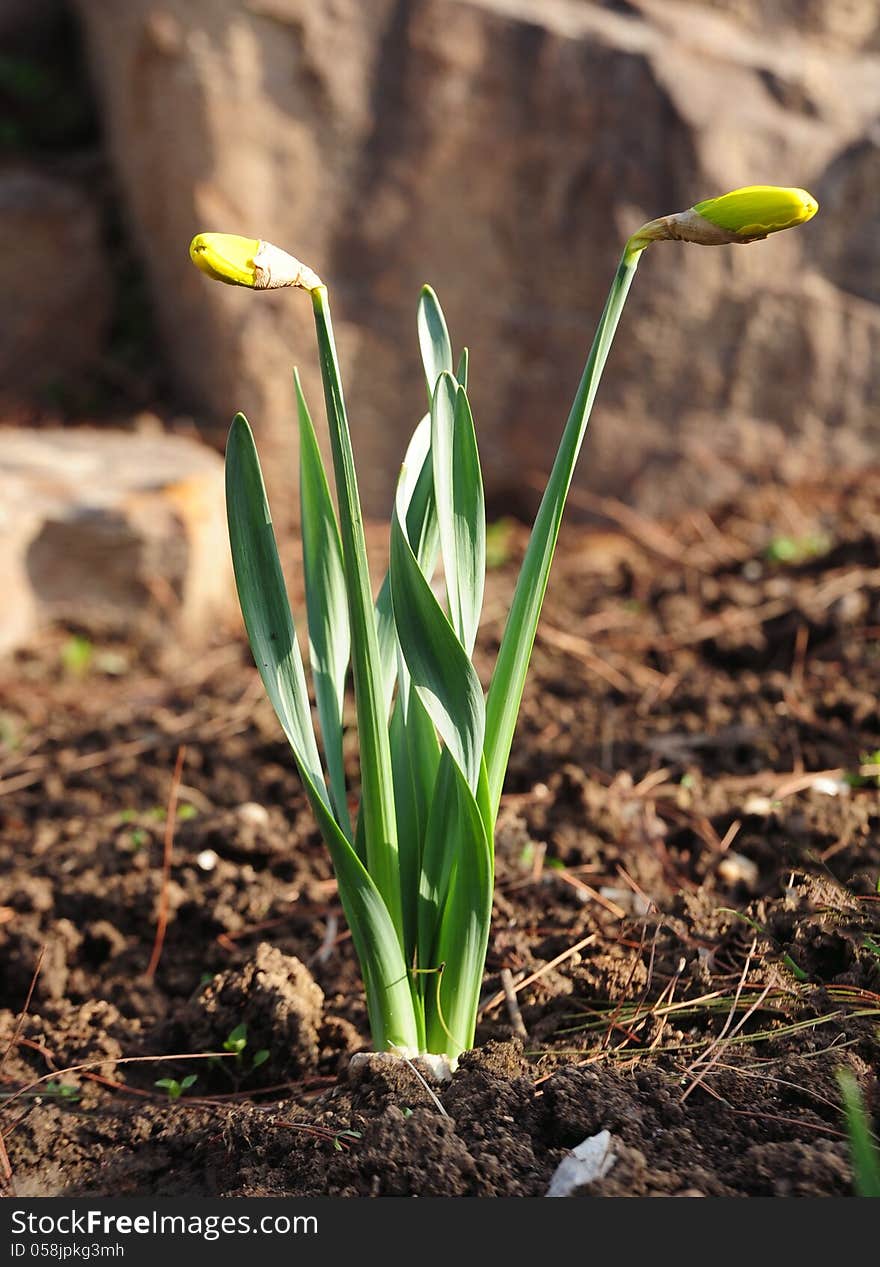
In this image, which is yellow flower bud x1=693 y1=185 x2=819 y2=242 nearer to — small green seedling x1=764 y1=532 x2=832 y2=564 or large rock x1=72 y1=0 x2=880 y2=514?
small green seedling x1=764 y1=532 x2=832 y2=564

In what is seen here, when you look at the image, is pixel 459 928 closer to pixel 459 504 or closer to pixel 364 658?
pixel 364 658

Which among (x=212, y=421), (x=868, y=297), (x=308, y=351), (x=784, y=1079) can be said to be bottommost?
(x=212, y=421)

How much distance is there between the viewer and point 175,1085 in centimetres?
145

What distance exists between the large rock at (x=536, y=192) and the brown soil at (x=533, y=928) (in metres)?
0.76

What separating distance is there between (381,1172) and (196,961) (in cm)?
73

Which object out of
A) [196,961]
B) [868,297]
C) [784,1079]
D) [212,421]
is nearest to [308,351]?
[212,421]

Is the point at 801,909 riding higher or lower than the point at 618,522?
higher

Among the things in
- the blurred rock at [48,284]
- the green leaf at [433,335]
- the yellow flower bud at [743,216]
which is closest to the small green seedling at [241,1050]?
the green leaf at [433,335]

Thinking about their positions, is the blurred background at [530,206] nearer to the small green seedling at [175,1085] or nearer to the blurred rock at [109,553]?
the blurred rock at [109,553]

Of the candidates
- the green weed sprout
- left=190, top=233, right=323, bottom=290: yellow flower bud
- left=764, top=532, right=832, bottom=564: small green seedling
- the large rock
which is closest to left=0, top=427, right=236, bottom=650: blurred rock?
the large rock

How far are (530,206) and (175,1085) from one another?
2.82 meters

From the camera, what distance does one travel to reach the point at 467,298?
3.60 meters

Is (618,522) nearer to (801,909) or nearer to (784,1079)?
(801,909)

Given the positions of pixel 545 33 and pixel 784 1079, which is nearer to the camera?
pixel 784 1079
